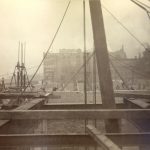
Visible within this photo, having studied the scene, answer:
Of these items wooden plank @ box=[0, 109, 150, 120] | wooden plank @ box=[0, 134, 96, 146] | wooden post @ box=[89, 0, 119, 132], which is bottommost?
wooden plank @ box=[0, 134, 96, 146]

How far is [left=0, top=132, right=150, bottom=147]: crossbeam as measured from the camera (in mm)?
4027

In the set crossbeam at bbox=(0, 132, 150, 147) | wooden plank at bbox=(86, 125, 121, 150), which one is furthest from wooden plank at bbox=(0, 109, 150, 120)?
crossbeam at bbox=(0, 132, 150, 147)

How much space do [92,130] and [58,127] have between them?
4.82 m

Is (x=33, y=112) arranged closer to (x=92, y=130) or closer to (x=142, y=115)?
(x=92, y=130)

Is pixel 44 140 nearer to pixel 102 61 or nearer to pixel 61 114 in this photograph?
pixel 61 114

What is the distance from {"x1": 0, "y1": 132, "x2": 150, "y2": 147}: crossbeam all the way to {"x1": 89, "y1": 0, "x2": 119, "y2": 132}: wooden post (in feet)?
6.13

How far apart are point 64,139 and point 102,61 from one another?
2.48 metres

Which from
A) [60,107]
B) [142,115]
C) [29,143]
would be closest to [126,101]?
[60,107]

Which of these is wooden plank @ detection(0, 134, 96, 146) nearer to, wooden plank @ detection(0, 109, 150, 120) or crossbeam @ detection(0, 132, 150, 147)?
crossbeam @ detection(0, 132, 150, 147)

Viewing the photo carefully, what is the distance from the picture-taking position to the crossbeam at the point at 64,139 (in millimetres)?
4027

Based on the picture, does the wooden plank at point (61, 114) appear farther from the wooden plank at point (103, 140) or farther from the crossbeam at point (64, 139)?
the crossbeam at point (64, 139)

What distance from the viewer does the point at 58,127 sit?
864cm

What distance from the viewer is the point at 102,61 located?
6.05 metres

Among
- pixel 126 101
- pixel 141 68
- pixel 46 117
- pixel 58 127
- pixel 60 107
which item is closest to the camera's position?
pixel 46 117
